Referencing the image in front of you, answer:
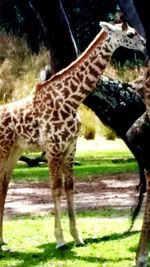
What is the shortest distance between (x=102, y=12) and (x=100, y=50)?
Result: 29.6 metres

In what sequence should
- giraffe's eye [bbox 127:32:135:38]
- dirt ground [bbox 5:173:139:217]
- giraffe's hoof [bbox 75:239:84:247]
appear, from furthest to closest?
1. dirt ground [bbox 5:173:139:217]
2. giraffe's eye [bbox 127:32:135:38]
3. giraffe's hoof [bbox 75:239:84:247]

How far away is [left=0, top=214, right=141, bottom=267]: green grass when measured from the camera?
30.1ft

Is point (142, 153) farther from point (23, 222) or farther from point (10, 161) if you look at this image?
point (23, 222)

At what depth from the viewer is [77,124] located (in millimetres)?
10148

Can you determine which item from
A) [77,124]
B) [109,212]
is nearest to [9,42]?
[109,212]

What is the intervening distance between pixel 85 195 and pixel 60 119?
504cm

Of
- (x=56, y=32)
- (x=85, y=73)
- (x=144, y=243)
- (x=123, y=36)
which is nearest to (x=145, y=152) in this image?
(x=144, y=243)

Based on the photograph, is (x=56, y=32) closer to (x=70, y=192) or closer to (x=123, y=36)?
(x=123, y=36)

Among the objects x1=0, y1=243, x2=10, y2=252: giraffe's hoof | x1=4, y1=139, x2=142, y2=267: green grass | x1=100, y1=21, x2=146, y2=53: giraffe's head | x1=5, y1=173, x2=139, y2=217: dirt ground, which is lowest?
x1=5, y1=173, x2=139, y2=217: dirt ground

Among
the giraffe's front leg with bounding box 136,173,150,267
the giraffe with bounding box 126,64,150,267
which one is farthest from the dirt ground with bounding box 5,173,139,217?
the giraffe's front leg with bounding box 136,173,150,267

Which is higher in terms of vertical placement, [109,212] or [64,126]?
[64,126]

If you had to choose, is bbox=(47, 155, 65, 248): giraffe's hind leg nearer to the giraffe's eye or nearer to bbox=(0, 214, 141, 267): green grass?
bbox=(0, 214, 141, 267): green grass

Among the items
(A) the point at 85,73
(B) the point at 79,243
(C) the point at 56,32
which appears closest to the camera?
(B) the point at 79,243

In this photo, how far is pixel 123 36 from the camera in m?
10.4
